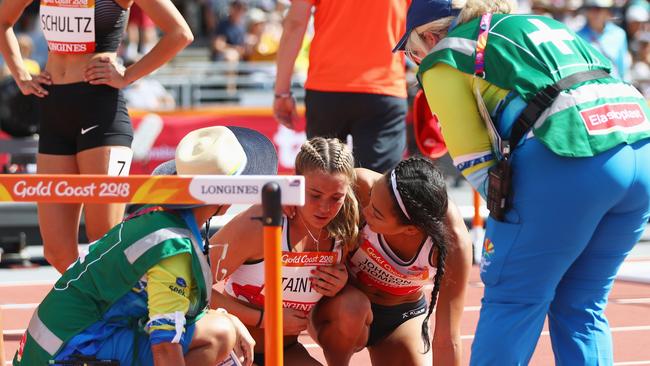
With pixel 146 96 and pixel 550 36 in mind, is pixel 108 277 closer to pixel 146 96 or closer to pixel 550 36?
pixel 550 36

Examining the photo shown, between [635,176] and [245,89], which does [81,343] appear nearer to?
[635,176]

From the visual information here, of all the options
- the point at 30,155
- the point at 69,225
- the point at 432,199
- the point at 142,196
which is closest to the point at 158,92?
the point at 30,155

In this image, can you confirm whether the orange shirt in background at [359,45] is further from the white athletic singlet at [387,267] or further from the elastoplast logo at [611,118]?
the elastoplast logo at [611,118]

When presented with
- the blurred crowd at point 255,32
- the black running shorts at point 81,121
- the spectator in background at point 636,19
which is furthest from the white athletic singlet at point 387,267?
the spectator in background at point 636,19

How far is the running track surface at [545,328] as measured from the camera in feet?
18.1

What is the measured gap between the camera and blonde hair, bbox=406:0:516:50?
12.2 feet

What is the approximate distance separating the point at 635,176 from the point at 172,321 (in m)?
1.53

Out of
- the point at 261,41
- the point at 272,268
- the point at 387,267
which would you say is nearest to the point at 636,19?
the point at 261,41

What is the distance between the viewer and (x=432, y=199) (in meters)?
4.18

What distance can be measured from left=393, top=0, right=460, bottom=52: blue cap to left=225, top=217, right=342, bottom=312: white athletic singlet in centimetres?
104

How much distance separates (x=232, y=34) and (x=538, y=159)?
14420 millimetres

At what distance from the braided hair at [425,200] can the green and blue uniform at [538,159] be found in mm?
469

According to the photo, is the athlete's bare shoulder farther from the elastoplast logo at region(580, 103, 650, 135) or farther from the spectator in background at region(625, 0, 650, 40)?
the spectator in background at region(625, 0, 650, 40)

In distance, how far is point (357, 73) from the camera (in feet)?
20.6
